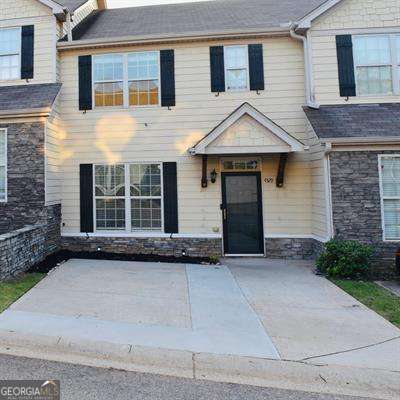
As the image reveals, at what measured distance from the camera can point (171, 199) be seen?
378 inches

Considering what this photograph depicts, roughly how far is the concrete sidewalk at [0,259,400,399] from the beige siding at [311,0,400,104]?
5348mm

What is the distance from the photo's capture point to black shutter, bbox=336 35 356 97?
9211mm

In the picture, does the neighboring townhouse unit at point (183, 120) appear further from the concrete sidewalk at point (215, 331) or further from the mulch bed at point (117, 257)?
the concrete sidewalk at point (215, 331)

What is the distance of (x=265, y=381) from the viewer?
3.55 m

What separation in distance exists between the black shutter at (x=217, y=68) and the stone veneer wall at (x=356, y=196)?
12.4 ft

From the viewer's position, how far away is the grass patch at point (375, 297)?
5.33 m

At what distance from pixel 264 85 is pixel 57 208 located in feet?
23.0

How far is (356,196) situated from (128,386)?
22.9ft

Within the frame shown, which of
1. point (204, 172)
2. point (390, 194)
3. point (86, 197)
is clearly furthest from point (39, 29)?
point (390, 194)

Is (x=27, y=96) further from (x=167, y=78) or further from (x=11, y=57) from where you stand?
(x=167, y=78)

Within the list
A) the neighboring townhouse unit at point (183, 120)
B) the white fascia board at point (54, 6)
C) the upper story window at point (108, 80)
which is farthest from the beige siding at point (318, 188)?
the white fascia board at point (54, 6)

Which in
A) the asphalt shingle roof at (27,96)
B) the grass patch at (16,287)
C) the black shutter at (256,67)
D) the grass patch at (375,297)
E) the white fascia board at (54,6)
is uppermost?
the white fascia board at (54,6)

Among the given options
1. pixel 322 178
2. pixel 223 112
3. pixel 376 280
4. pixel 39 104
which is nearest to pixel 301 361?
pixel 376 280

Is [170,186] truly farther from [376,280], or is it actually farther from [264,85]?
[376,280]
